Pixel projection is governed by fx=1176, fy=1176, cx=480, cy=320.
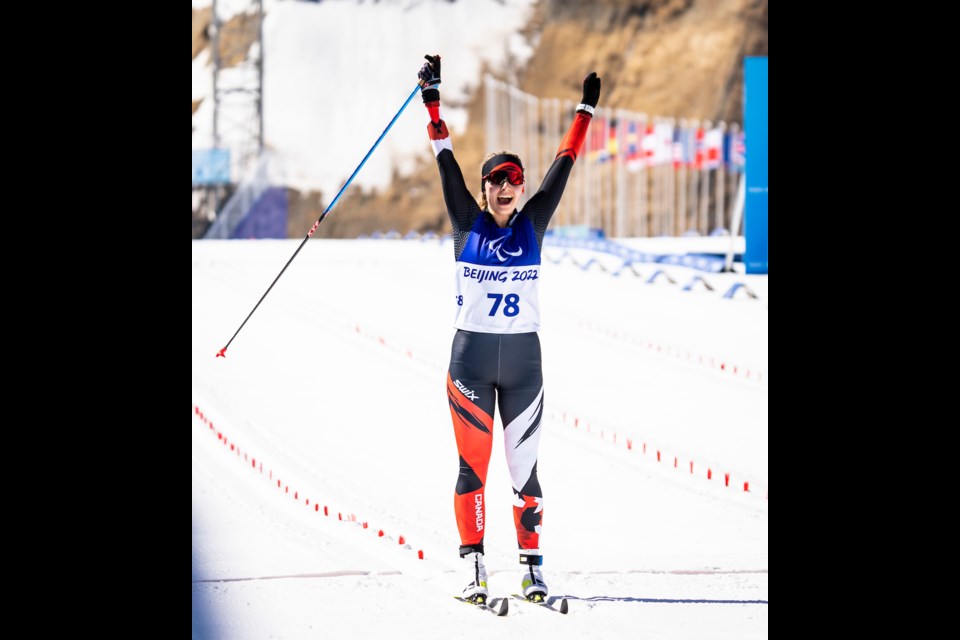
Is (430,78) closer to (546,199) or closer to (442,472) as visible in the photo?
(546,199)

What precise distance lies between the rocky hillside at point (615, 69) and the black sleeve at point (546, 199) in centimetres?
3280

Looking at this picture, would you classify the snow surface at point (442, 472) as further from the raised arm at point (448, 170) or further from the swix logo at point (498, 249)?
the raised arm at point (448, 170)

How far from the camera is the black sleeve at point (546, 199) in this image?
15.4ft

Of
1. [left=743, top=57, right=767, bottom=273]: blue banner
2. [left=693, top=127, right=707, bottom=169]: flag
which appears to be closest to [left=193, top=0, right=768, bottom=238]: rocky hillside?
[left=693, top=127, right=707, bottom=169]: flag

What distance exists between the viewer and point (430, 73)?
4.66 m

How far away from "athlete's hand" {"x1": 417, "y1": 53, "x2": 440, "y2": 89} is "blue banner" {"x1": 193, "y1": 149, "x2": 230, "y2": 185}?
31848mm

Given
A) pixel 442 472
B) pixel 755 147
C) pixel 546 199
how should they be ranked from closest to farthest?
1. pixel 546 199
2. pixel 442 472
3. pixel 755 147

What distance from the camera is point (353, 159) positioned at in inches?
1633

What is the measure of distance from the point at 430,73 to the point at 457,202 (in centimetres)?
52

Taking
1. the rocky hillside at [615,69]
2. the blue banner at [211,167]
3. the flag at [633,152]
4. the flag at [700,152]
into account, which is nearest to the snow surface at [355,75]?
the rocky hillside at [615,69]

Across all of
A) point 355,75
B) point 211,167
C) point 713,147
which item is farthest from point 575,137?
point 355,75

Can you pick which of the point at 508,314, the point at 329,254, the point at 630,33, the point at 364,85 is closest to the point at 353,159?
the point at 364,85
